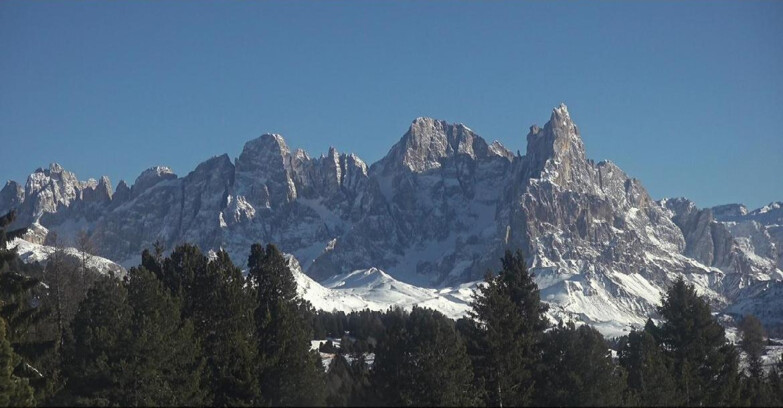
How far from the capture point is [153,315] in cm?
5034

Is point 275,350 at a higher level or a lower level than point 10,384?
higher

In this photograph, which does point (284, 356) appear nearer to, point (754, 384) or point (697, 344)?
point (697, 344)

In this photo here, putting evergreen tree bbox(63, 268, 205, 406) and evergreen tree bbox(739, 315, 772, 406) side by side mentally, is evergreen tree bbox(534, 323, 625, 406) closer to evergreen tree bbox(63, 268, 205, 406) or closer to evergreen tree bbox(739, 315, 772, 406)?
evergreen tree bbox(739, 315, 772, 406)

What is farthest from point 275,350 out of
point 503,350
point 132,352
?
point 503,350

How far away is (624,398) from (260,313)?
968 inches

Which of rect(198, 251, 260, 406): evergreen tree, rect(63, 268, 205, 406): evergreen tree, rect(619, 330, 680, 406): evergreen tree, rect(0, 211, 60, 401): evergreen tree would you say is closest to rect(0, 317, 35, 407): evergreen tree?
rect(63, 268, 205, 406): evergreen tree

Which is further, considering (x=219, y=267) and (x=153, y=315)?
(x=219, y=267)

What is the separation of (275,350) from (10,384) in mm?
16399

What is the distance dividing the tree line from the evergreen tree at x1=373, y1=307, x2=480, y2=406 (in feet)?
0.26

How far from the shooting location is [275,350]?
182ft

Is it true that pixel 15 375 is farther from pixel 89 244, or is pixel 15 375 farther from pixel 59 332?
pixel 89 244

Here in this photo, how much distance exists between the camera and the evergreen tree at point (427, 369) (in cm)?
4938

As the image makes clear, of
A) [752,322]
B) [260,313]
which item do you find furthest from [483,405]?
[752,322]

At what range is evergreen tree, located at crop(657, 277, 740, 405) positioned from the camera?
65688 millimetres
